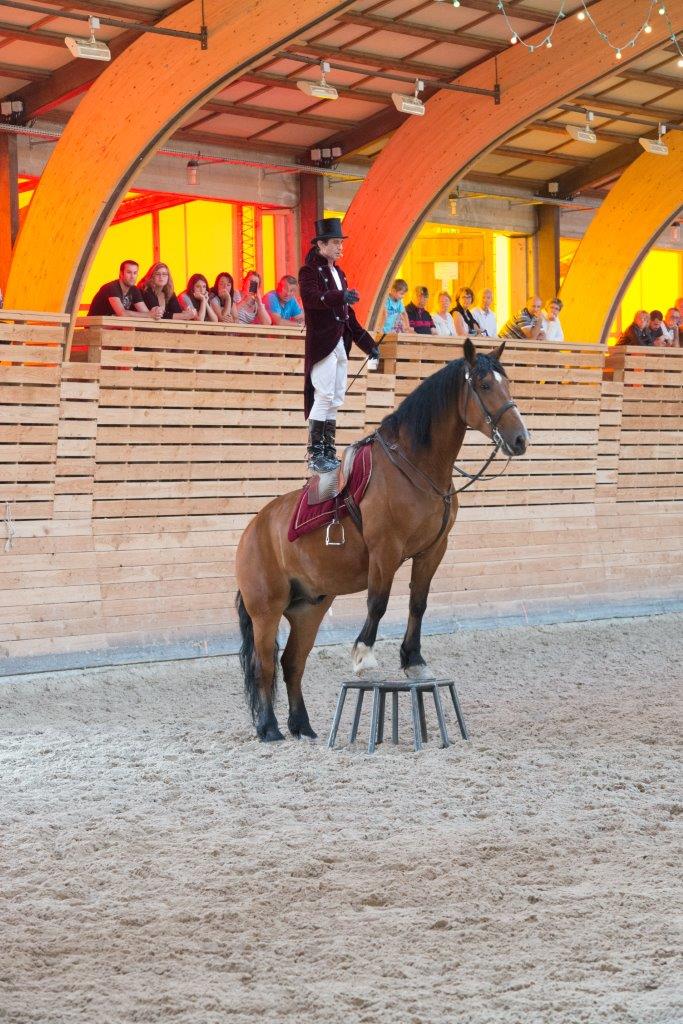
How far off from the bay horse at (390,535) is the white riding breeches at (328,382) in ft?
1.32

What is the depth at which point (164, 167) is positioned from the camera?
15344 millimetres

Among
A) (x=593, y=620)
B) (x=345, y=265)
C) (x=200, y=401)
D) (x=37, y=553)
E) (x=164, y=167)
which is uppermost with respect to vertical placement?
(x=164, y=167)

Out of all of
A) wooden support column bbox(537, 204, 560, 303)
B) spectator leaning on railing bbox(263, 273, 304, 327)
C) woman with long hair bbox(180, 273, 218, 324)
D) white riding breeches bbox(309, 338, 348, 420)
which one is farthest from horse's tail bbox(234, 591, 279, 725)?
wooden support column bbox(537, 204, 560, 303)

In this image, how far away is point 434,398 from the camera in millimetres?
7883

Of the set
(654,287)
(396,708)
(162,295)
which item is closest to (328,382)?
(396,708)

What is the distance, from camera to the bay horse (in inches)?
304

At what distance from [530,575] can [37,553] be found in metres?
5.86

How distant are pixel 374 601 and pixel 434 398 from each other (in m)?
1.28

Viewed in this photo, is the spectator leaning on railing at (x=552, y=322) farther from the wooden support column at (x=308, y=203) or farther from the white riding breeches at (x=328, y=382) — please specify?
the white riding breeches at (x=328, y=382)

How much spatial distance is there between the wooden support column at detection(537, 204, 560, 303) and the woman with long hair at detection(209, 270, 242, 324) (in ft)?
25.6

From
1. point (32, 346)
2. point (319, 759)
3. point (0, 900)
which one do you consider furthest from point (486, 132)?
point (0, 900)

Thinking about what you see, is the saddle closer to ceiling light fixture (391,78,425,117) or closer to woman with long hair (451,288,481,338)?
ceiling light fixture (391,78,425,117)

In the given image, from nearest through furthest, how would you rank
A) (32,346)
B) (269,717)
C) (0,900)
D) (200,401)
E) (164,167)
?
(0,900) < (269,717) < (32,346) < (200,401) < (164,167)

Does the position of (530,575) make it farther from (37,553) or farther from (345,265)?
(37,553)
